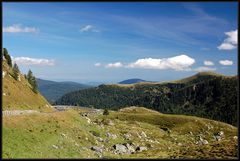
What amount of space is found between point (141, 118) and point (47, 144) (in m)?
99.0

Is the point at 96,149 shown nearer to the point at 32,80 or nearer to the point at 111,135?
the point at 111,135

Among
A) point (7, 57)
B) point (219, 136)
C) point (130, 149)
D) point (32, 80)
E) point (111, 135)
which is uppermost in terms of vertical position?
point (7, 57)

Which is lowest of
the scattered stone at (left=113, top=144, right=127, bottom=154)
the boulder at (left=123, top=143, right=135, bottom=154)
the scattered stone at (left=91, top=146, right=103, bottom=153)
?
the boulder at (left=123, top=143, right=135, bottom=154)

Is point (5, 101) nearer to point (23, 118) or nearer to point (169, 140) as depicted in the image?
point (23, 118)

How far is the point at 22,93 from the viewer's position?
9812cm

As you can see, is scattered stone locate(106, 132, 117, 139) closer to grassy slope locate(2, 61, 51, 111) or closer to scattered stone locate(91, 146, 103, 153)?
scattered stone locate(91, 146, 103, 153)

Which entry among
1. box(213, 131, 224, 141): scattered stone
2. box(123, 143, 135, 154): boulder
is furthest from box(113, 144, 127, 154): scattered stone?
box(213, 131, 224, 141): scattered stone

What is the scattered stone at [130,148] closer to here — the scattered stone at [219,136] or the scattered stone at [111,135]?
the scattered stone at [111,135]

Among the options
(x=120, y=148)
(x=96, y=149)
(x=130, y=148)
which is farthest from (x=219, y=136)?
(x=96, y=149)

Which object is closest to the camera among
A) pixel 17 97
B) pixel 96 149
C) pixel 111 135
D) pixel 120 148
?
pixel 96 149

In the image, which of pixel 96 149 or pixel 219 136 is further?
pixel 219 136

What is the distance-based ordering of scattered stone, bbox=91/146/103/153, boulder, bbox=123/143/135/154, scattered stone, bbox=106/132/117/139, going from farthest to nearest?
scattered stone, bbox=106/132/117/139, boulder, bbox=123/143/135/154, scattered stone, bbox=91/146/103/153

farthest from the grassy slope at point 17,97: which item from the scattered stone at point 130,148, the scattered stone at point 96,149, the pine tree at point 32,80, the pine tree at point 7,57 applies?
the scattered stone at point 130,148

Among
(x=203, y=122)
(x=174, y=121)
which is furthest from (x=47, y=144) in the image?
(x=203, y=122)
